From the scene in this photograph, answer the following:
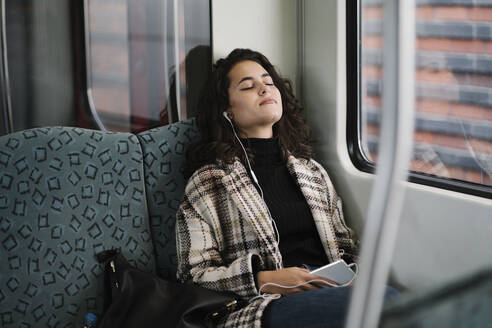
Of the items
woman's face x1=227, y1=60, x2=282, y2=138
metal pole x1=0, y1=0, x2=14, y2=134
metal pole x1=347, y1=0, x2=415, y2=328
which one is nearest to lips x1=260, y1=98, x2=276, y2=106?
woman's face x1=227, y1=60, x2=282, y2=138

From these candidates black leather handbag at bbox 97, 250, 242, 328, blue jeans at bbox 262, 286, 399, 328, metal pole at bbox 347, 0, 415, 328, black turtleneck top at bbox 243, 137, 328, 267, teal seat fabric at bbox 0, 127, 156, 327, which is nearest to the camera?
metal pole at bbox 347, 0, 415, 328

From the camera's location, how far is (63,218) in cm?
151

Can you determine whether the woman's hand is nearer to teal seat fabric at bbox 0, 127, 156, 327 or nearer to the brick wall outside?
teal seat fabric at bbox 0, 127, 156, 327

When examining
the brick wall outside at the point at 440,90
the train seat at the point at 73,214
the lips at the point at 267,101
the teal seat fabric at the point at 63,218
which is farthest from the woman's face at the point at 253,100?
the brick wall outside at the point at 440,90

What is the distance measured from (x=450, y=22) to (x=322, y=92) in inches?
58.3

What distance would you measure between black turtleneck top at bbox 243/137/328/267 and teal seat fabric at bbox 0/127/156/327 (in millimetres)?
407

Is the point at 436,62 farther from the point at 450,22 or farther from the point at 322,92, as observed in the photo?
the point at 322,92

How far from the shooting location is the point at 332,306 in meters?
1.22

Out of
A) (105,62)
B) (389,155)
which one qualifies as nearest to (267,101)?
(105,62)

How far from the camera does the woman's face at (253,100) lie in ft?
5.65

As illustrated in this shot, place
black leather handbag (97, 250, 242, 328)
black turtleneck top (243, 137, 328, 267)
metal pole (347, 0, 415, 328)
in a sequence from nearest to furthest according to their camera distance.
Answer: metal pole (347, 0, 415, 328), black leather handbag (97, 250, 242, 328), black turtleneck top (243, 137, 328, 267)

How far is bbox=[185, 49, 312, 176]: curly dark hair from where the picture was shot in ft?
5.57

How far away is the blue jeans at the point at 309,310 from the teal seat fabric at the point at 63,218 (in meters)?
0.53

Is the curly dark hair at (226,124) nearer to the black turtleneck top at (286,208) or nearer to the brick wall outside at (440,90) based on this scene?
the black turtleneck top at (286,208)
